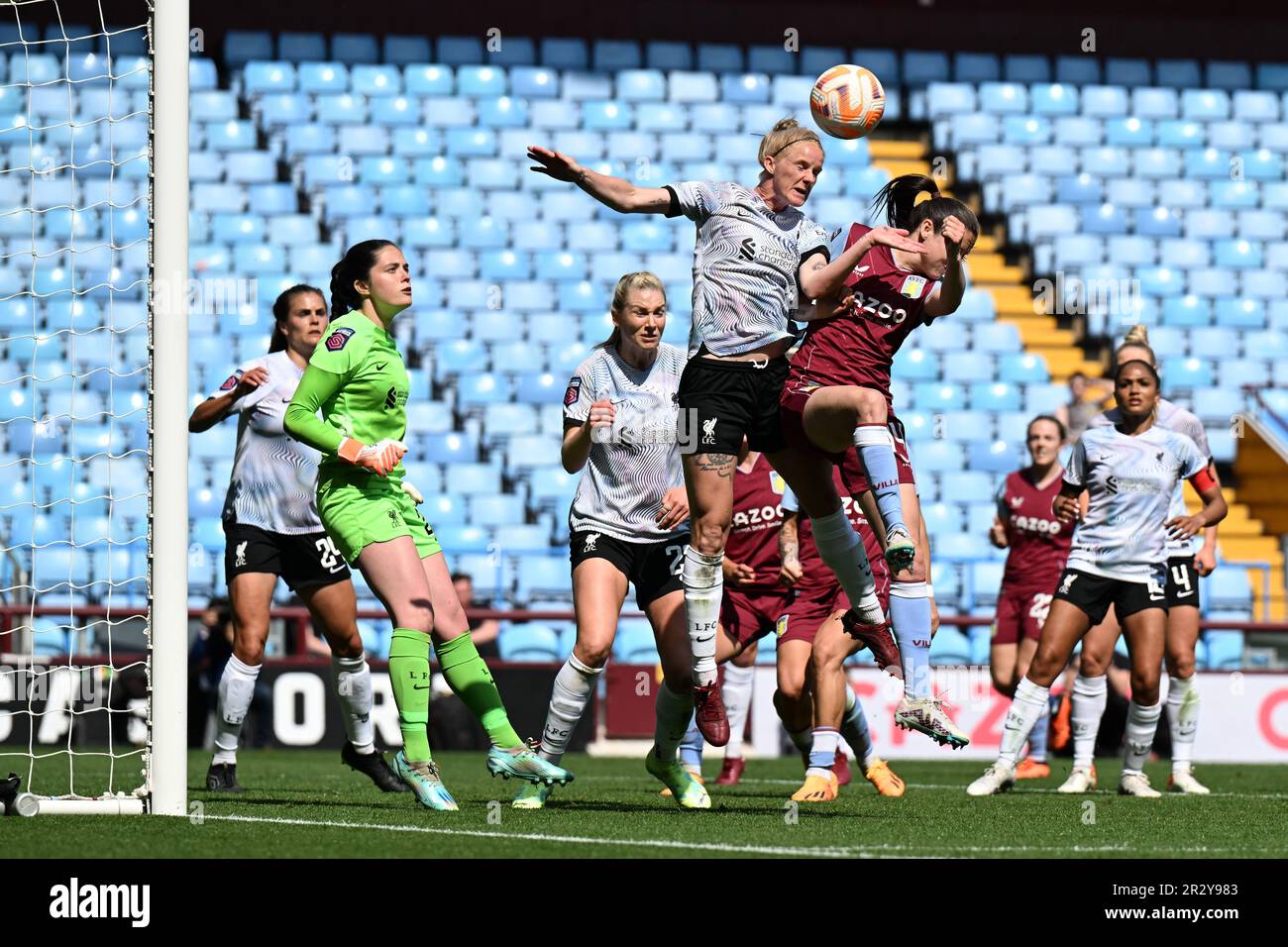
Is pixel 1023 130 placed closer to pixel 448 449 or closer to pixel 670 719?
pixel 448 449

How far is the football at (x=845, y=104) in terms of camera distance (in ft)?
24.1

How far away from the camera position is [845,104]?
24.1 ft

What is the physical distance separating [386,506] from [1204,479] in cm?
515

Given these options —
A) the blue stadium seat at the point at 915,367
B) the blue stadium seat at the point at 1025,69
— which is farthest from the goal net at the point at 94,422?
the blue stadium seat at the point at 1025,69

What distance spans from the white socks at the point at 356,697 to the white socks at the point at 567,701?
976 mm

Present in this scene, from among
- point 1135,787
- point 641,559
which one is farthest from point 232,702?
point 1135,787

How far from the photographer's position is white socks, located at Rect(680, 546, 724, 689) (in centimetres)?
727

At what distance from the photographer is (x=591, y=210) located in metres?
21.4

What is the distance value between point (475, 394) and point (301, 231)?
126 inches

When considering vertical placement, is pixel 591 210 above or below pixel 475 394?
above

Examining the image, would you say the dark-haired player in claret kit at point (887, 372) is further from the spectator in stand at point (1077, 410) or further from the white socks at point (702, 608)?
the spectator in stand at point (1077, 410)
